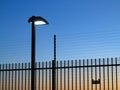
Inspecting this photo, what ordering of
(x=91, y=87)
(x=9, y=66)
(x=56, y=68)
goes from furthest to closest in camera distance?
1. (x=9, y=66)
2. (x=56, y=68)
3. (x=91, y=87)

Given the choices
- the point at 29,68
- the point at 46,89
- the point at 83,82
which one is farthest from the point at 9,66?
the point at 83,82

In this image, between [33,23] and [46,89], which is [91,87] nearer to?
[46,89]

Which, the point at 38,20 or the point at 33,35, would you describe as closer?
the point at 38,20

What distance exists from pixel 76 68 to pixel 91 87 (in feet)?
3.46

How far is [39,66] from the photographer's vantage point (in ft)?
53.4

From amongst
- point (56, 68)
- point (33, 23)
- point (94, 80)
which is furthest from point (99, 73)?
point (33, 23)

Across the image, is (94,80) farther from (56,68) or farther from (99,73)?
(56,68)

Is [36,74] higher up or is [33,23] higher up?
[33,23]

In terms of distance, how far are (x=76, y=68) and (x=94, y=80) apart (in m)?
0.96

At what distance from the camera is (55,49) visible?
1561 centimetres

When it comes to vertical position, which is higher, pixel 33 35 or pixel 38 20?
pixel 38 20

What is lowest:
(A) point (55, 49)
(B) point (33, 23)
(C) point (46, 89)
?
(C) point (46, 89)

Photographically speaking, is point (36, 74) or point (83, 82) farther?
point (36, 74)

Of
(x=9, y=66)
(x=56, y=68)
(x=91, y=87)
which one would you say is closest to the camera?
(x=91, y=87)
